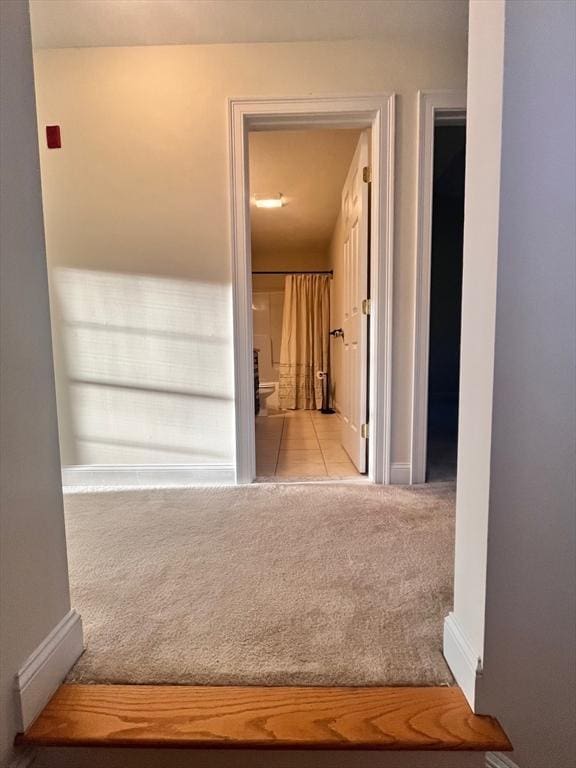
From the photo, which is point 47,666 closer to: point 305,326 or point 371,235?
point 371,235

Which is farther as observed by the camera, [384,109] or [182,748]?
[384,109]

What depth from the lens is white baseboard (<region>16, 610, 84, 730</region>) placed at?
0.76 metres

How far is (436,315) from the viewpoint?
17.2 feet

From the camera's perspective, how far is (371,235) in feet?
7.03

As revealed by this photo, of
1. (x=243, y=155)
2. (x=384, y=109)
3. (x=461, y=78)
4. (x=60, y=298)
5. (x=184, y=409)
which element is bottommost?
(x=184, y=409)

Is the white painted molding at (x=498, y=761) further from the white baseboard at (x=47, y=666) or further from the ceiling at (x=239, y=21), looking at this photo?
the ceiling at (x=239, y=21)

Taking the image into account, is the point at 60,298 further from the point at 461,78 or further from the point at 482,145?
the point at 461,78

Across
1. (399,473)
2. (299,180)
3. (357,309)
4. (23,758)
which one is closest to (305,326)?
(299,180)

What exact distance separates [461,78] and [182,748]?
2.78 meters

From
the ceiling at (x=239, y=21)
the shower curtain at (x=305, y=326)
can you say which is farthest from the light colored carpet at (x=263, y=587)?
the shower curtain at (x=305, y=326)

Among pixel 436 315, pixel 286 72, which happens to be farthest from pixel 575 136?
pixel 436 315

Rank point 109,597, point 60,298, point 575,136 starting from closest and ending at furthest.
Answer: point 575,136, point 109,597, point 60,298

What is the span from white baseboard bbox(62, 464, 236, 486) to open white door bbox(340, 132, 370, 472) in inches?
32.1

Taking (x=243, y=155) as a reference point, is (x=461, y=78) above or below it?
above
